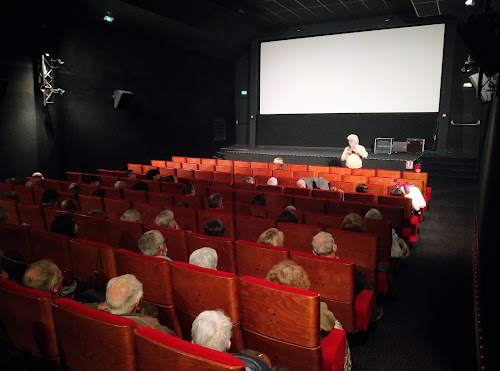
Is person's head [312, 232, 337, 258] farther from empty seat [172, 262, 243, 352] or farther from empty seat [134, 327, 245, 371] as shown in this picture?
empty seat [134, 327, 245, 371]

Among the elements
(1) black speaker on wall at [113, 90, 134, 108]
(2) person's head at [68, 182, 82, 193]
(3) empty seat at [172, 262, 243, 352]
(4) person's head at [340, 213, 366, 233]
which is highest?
(1) black speaker on wall at [113, 90, 134, 108]

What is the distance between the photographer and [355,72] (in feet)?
38.1

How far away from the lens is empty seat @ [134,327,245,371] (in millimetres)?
1244

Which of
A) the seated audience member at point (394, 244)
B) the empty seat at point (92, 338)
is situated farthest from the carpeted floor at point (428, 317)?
the empty seat at point (92, 338)

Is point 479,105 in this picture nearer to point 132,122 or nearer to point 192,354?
point 132,122

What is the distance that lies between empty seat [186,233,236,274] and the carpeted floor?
1087 millimetres

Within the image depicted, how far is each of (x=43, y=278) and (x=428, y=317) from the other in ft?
9.50

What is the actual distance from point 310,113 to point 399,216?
354 inches

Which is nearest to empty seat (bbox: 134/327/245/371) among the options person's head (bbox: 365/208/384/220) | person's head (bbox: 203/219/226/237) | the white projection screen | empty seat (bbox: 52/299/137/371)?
empty seat (bbox: 52/299/137/371)

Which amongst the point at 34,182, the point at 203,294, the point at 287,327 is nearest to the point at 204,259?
the point at 203,294

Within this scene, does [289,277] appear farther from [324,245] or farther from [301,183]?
[301,183]

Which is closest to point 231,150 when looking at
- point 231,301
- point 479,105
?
point 479,105

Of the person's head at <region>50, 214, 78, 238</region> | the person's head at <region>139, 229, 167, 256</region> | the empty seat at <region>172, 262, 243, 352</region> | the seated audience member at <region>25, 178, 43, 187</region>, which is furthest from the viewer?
the seated audience member at <region>25, 178, 43, 187</region>

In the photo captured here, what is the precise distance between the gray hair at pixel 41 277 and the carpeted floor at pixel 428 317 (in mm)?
1963
